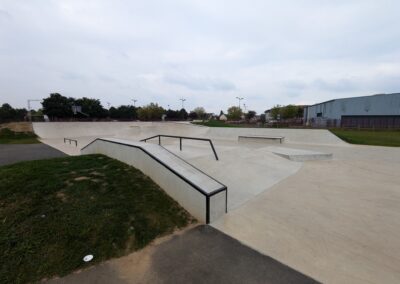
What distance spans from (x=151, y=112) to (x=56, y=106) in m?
23.3

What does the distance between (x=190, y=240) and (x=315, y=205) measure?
2.69 meters

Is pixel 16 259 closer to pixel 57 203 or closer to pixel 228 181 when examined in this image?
pixel 57 203

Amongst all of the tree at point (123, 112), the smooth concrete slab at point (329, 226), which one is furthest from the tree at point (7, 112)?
the smooth concrete slab at point (329, 226)

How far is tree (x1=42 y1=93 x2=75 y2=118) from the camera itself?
42.2 m

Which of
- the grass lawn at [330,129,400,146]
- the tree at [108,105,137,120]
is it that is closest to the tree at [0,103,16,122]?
the tree at [108,105,137,120]

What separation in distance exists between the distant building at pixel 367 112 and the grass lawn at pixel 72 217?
108 ft

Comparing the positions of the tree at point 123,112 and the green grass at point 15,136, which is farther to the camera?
the tree at point 123,112

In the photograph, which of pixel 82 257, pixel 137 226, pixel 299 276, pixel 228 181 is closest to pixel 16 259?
pixel 82 257

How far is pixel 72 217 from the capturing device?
3217 mm

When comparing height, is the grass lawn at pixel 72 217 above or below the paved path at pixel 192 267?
above

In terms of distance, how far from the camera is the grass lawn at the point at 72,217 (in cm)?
251

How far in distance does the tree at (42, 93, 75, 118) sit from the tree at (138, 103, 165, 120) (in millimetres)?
19466

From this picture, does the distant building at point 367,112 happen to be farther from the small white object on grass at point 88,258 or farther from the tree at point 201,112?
the tree at point 201,112

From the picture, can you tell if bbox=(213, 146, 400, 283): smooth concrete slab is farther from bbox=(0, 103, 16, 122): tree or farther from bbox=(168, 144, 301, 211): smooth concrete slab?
bbox=(0, 103, 16, 122): tree
